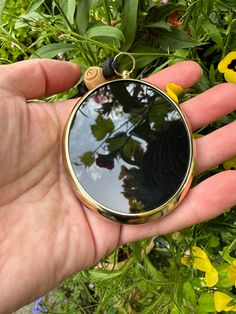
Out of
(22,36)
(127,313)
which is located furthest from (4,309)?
(22,36)

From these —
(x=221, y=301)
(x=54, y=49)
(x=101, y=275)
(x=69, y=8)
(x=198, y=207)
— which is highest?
(x=69, y=8)

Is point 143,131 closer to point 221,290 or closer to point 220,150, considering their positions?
point 220,150

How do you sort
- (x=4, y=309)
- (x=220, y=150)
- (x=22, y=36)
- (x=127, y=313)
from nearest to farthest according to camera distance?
(x=4, y=309) → (x=220, y=150) → (x=127, y=313) → (x=22, y=36)

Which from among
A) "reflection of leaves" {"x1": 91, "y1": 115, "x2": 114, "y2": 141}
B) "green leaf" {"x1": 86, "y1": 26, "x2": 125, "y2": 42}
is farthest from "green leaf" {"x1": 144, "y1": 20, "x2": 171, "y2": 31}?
"reflection of leaves" {"x1": 91, "y1": 115, "x2": 114, "y2": 141}

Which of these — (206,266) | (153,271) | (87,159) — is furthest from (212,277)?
(87,159)

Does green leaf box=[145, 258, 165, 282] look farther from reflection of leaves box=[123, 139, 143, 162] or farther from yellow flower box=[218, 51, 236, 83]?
yellow flower box=[218, 51, 236, 83]

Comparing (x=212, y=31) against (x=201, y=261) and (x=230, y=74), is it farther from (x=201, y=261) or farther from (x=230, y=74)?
(x=201, y=261)

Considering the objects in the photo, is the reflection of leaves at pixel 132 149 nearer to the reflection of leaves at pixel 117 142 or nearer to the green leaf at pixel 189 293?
the reflection of leaves at pixel 117 142
